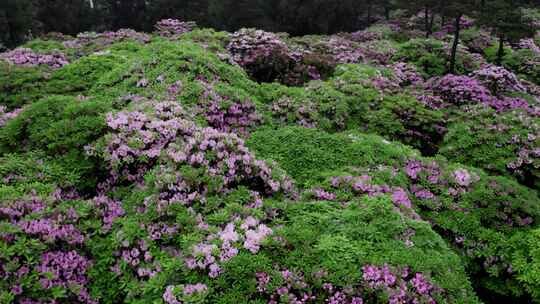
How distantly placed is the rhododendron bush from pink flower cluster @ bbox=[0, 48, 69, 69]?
1.73 meters

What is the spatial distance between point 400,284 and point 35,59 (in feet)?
43.7

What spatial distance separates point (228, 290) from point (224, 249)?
0.49m

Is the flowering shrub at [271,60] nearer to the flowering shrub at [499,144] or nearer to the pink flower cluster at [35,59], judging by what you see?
the pink flower cluster at [35,59]

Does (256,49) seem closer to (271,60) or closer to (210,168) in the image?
(271,60)

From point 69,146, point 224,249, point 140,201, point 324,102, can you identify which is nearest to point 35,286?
point 140,201

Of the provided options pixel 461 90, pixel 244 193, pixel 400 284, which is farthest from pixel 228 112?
pixel 461 90

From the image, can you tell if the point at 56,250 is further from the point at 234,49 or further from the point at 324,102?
the point at 234,49

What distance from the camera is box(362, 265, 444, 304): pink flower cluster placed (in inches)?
184

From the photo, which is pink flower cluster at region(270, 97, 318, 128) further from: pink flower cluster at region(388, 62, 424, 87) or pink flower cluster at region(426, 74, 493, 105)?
pink flower cluster at region(388, 62, 424, 87)

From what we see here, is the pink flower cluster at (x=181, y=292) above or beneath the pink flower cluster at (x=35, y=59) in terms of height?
beneath

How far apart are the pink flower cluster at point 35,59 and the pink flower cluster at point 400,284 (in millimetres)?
12376

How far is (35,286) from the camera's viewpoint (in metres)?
4.45

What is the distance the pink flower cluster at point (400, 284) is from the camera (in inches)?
184

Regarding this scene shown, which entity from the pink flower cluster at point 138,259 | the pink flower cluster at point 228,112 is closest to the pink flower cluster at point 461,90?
the pink flower cluster at point 228,112
